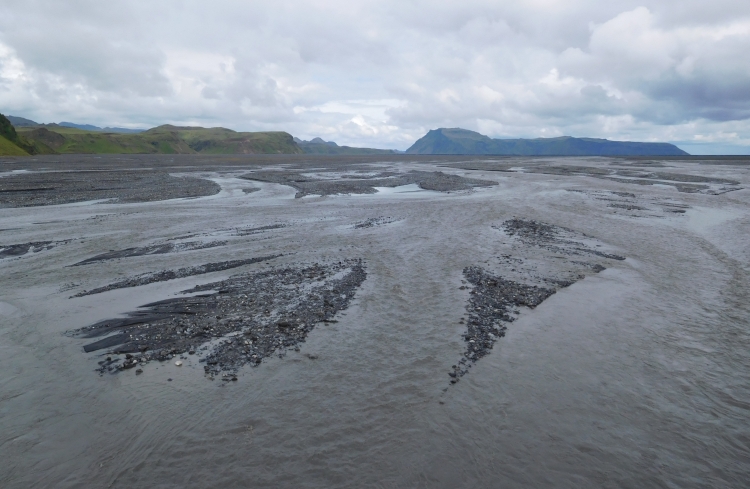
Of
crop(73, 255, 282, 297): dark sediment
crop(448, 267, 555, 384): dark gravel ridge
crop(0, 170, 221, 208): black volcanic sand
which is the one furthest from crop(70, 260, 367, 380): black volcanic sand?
crop(0, 170, 221, 208): black volcanic sand

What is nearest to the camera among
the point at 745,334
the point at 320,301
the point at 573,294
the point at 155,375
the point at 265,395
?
the point at 265,395

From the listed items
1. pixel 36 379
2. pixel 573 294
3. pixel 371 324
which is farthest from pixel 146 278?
pixel 573 294

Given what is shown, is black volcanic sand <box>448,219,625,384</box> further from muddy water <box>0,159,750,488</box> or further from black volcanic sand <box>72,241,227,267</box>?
black volcanic sand <box>72,241,227,267</box>

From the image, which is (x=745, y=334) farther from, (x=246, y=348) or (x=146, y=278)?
(x=146, y=278)

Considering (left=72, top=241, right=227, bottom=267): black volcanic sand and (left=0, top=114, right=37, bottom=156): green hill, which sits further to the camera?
(left=0, top=114, right=37, bottom=156): green hill

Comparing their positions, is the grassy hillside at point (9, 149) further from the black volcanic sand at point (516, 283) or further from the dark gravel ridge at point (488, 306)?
the dark gravel ridge at point (488, 306)

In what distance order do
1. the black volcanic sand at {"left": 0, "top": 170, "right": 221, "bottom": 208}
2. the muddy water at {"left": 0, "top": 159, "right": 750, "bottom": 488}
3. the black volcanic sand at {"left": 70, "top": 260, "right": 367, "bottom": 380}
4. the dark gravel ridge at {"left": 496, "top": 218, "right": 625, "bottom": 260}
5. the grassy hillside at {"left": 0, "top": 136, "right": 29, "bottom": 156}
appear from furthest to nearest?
the grassy hillside at {"left": 0, "top": 136, "right": 29, "bottom": 156}, the black volcanic sand at {"left": 0, "top": 170, "right": 221, "bottom": 208}, the dark gravel ridge at {"left": 496, "top": 218, "right": 625, "bottom": 260}, the black volcanic sand at {"left": 70, "top": 260, "right": 367, "bottom": 380}, the muddy water at {"left": 0, "top": 159, "right": 750, "bottom": 488}

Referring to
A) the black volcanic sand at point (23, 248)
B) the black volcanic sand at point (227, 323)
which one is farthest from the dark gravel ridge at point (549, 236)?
the black volcanic sand at point (23, 248)
